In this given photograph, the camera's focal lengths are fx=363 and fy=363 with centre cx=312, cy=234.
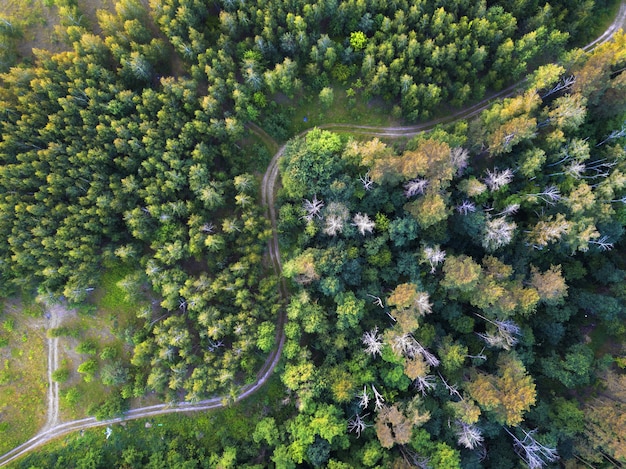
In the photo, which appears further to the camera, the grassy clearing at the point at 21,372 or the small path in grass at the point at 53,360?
the small path in grass at the point at 53,360

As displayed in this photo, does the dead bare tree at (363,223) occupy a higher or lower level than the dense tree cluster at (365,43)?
lower

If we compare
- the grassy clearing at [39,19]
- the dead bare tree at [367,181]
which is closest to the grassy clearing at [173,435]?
the dead bare tree at [367,181]

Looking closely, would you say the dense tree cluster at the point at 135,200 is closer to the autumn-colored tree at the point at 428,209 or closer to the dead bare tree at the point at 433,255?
the autumn-colored tree at the point at 428,209

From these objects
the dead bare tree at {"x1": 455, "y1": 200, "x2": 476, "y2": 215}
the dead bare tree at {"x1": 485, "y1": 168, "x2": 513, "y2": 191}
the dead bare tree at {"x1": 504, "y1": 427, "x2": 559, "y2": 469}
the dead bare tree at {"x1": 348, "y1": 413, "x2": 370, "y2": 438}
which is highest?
the dead bare tree at {"x1": 485, "y1": 168, "x2": 513, "y2": 191}

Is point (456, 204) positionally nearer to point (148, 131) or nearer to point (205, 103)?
point (205, 103)

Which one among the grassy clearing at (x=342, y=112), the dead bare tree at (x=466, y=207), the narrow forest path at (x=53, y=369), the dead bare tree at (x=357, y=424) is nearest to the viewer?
the dead bare tree at (x=357, y=424)

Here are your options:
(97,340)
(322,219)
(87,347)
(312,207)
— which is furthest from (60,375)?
(322,219)

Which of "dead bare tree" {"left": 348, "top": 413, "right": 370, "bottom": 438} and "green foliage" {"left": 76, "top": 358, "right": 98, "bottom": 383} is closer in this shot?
"dead bare tree" {"left": 348, "top": 413, "right": 370, "bottom": 438}

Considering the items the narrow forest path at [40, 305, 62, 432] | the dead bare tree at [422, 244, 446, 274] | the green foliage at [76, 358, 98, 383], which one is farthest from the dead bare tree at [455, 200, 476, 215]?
the narrow forest path at [40, 305, 62, 432]

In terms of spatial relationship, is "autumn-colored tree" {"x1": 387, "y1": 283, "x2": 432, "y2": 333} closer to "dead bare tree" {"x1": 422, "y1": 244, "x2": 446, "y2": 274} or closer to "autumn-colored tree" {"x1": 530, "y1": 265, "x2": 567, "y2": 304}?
"dead bare tree" {"x1": 422, "y1": 244, "x2": 446, "y2": 274}
